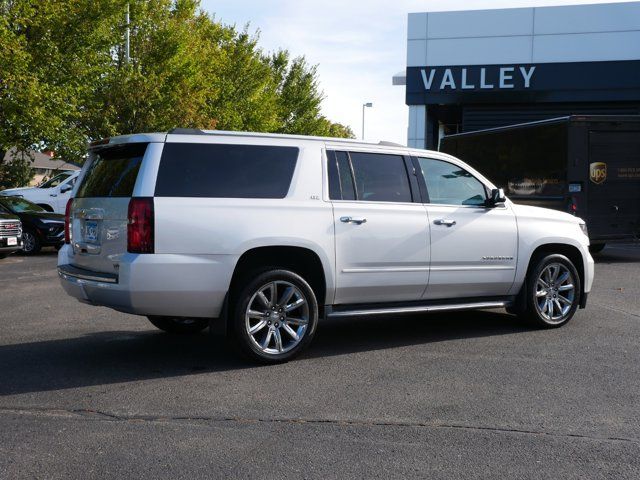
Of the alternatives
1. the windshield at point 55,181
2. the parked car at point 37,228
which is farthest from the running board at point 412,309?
the windshield at point 55,181

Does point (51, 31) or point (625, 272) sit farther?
point (51, 31)

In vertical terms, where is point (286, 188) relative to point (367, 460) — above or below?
above

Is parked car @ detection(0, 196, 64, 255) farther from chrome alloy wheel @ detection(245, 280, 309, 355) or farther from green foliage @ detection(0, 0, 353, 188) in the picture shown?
chrome alloy wheel @ detection(245, 280, 309, 355)

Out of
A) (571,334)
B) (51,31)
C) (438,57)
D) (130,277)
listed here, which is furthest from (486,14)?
(130,277)

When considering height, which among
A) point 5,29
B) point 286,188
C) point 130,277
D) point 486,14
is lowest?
point 130,277

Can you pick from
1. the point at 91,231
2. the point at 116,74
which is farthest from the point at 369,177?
the point at 116,74

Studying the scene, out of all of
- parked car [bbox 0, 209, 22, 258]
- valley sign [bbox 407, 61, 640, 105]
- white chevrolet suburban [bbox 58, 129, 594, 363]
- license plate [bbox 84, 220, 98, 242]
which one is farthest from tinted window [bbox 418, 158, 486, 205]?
valley sign [bbox 407, 61, 640, 105]

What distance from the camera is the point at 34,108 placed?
18.9 m

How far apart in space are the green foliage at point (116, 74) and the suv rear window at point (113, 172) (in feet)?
43.5

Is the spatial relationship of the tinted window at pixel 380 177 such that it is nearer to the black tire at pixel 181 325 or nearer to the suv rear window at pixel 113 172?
the suv rear window at pixel 113 172

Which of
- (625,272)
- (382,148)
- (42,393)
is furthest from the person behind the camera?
(625,272)

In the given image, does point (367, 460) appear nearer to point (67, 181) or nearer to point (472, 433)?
point (472, 433)

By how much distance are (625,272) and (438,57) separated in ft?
55.7

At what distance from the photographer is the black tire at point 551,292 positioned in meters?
7.72
